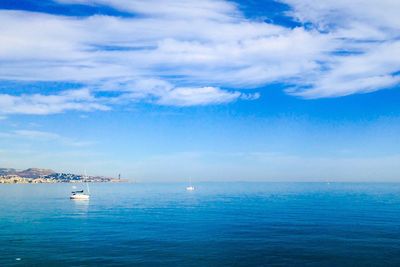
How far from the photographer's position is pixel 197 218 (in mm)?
107250

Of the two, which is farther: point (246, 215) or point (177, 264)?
point (246, 215)

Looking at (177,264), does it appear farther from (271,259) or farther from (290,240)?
(290,240)

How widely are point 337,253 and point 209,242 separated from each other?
75.2 feet

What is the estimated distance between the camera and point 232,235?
77.2 metres

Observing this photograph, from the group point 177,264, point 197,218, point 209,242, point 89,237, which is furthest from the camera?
point 197,218

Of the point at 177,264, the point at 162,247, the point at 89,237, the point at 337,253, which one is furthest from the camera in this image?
the point at 89,237

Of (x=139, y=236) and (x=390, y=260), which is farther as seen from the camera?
(x=139, y=236)

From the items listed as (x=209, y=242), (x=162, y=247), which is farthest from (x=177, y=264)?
(x=209, y=242)

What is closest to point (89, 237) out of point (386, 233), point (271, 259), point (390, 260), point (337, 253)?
point (271, 259)

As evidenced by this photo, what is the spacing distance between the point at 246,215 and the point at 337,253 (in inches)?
2133

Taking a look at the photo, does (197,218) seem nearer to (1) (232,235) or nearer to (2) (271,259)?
(1) (232,235)

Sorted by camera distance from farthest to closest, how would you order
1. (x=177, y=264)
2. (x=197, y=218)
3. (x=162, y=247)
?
(x=197, y=218)
(x=162, y=247)
(x=177, y=264)

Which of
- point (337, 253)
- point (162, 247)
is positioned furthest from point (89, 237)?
point (337, 253)

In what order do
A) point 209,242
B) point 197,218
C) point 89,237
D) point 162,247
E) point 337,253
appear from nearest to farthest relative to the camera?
1. point 337,253
2. point 162,247
3. point 209,242
4. point 89,237
5. point 197,218
